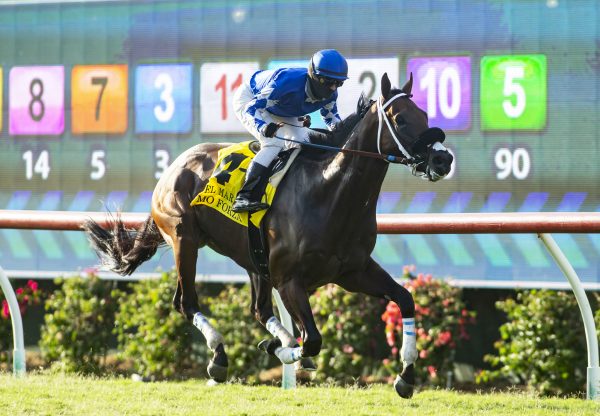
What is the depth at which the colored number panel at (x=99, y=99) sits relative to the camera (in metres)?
8.31

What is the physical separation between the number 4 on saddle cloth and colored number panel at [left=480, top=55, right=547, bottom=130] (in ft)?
8.46

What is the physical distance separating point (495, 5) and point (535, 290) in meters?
1.92

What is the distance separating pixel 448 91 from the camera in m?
7.52

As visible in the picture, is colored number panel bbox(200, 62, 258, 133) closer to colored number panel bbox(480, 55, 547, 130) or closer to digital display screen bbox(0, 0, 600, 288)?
digital display screen bbox(0, 0, 600, 288)

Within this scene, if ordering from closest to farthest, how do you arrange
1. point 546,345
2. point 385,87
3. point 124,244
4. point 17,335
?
point 385,87 < point 124,244 < point 17,335 < point 546,345

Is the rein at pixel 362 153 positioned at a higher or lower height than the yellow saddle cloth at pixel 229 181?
higher

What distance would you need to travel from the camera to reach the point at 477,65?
24.5 feet

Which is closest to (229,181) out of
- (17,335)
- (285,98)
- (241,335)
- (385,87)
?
(285,98)

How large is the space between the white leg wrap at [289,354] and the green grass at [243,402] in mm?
264

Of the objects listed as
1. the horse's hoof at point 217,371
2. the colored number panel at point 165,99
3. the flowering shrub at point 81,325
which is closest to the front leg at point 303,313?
the horse's hoof at point 217,371

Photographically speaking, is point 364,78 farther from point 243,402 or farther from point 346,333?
point 243,402

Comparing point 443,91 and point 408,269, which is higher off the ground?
point 443,91

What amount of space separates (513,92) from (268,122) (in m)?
2.80

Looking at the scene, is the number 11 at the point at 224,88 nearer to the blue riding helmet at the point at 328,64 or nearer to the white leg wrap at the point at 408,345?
the blue riding helmet at the point at 328,64
